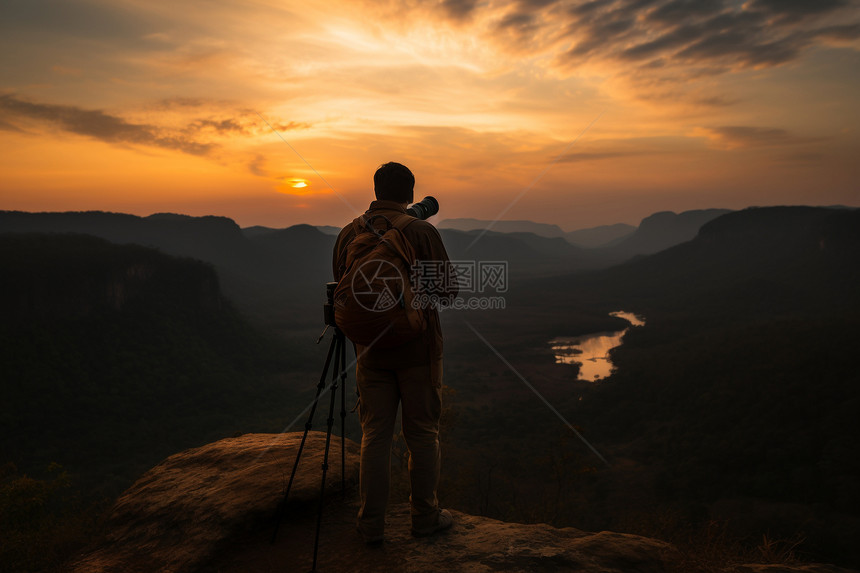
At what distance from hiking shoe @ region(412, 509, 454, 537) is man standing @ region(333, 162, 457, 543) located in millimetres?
18

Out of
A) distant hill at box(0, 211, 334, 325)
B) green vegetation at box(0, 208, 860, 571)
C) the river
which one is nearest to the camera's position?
green vegetation at box(0, 208, 860, 571)

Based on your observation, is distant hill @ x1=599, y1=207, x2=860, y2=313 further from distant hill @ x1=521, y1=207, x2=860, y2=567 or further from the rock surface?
the rock surface

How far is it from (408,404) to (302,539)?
157 cm

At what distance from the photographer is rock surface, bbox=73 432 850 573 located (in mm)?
3221

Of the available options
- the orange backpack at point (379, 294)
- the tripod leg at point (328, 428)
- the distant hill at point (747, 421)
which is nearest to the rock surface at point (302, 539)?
the tripod leg at point (328, 428)

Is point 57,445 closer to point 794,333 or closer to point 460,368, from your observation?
point 460,368

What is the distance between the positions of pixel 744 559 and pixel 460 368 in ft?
179

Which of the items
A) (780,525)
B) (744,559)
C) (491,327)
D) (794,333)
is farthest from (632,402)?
(491,327)

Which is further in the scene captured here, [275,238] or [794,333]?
[275,238]

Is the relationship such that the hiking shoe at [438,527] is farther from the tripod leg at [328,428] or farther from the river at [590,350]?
the river at [590,350]

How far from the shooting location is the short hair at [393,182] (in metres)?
3.59

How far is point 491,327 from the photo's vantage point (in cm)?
8581

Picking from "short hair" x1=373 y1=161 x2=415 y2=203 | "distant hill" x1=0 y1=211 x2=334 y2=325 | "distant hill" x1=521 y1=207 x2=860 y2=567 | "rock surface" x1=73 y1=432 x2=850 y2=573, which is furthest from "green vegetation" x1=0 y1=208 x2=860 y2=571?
"distant hill" x1=0 y1=211 x2=334 y2=325

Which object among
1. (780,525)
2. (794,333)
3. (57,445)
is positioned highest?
(794,333)
